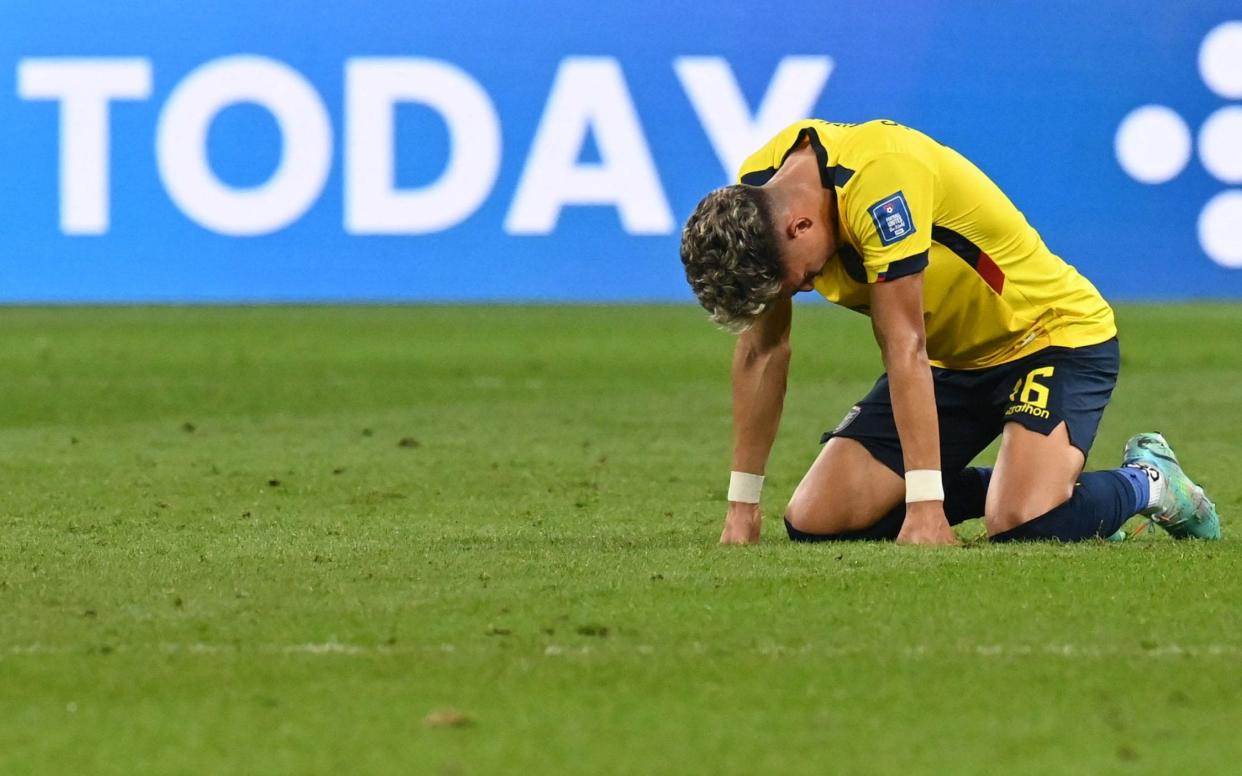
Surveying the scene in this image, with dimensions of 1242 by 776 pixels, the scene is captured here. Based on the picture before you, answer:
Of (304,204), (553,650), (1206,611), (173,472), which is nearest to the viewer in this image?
(553,650)

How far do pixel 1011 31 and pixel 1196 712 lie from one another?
12.9 metres

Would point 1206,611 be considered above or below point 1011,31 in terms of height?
below

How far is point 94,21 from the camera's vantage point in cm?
1503

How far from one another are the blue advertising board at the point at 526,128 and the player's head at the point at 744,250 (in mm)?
10762

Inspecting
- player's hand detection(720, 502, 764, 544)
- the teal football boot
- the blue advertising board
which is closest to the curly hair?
player's hand detection(720, 502, 764, 544)

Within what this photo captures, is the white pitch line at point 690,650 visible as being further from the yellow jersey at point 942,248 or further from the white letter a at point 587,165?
the white letter a at point 587,165

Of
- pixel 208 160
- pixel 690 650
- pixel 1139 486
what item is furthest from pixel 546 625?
pixel 208 160

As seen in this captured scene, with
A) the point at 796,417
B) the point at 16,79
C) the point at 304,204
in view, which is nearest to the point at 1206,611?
the point at 796,417

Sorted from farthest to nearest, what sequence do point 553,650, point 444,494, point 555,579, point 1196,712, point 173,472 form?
point 173,472, point 444,494, point 555,579, point 553,650, point 1196,712

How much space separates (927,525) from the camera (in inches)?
178

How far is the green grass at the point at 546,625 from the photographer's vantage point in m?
2.82

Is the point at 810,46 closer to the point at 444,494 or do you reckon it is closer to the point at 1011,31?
the point at 1011,31

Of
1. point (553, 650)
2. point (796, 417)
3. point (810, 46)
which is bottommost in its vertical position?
point (796, 417)

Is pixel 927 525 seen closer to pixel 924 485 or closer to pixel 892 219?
pixel 924 485
